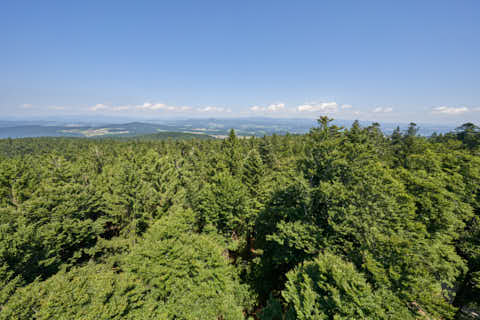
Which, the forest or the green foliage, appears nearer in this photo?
the green foliage

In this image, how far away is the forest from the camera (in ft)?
36.1

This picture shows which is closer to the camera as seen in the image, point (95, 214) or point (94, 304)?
point (94, 304)

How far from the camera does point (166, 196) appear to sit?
25.6m

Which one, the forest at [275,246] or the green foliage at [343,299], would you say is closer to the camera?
the green foliage at [343,299]

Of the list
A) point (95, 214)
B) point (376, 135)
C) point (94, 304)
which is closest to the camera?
point (94, 304)

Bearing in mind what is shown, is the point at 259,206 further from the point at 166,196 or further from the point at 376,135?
the point at 376,135

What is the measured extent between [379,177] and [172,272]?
1855cm

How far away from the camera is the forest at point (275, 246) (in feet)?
36.1

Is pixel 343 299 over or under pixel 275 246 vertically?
over

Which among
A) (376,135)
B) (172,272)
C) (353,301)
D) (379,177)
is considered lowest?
(172,272)

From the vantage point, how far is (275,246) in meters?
19.2

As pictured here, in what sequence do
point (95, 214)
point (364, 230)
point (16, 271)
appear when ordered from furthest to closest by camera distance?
point (95, 214), point (16, 271), point (364, 230)

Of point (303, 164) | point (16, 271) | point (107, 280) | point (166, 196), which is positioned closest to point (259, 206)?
point (303, 164)

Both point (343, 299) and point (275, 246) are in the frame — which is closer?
point (343, 299)
